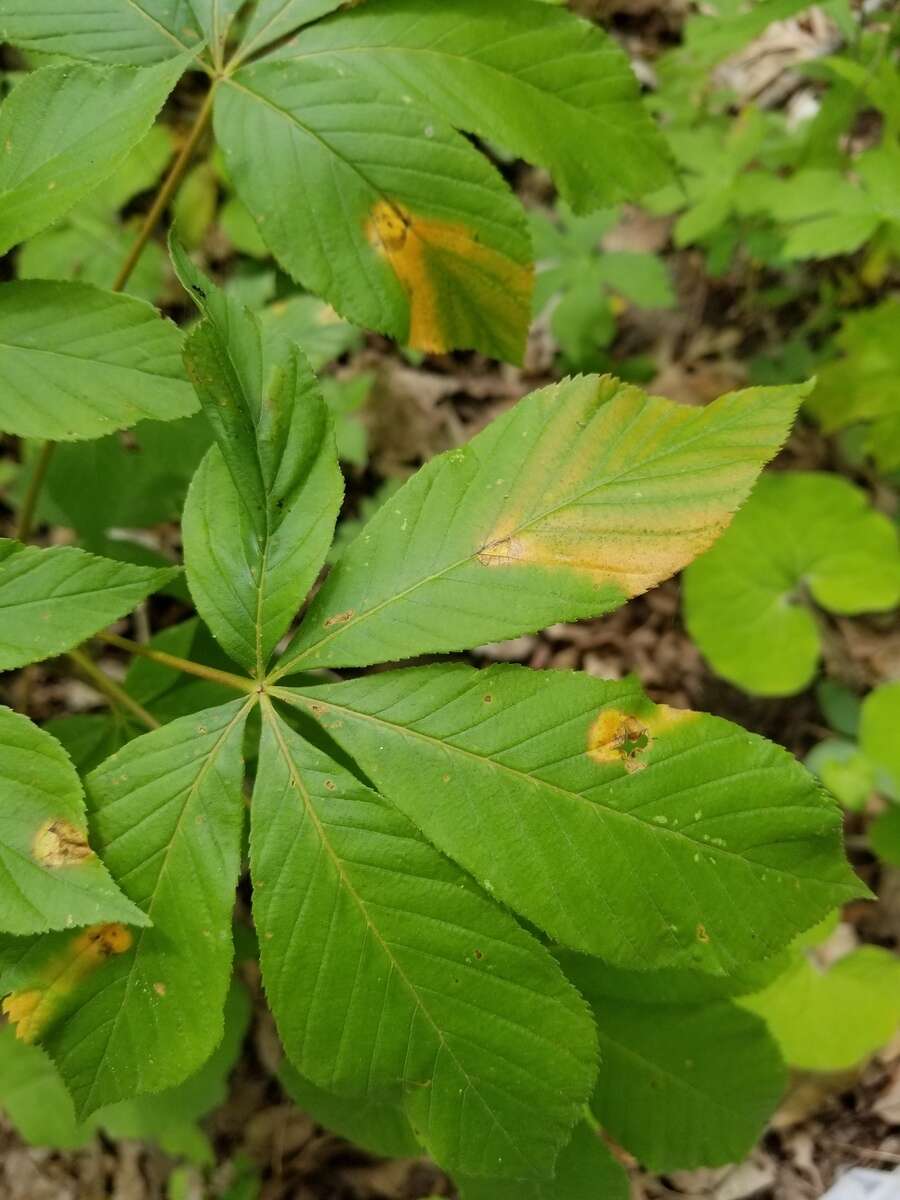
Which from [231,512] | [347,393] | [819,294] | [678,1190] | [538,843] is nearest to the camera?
[538,843]

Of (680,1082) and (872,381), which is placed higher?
(872,381)

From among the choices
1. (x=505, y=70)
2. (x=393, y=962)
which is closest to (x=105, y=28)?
(x=505, y=70)

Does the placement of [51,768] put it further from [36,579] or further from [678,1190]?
[678,1190]

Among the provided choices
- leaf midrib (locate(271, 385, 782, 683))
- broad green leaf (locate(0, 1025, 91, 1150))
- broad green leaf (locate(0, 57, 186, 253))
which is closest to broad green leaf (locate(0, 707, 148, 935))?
leaf midrib (locate(271, 385, 782, 683))

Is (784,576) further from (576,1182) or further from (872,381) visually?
(576,1182)

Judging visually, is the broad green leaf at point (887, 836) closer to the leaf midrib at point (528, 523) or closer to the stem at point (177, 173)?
the leaf midrib at point (528, 523)

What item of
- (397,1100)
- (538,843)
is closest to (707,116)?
(538,843)

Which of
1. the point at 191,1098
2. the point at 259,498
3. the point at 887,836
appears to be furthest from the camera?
the point at 887,836
